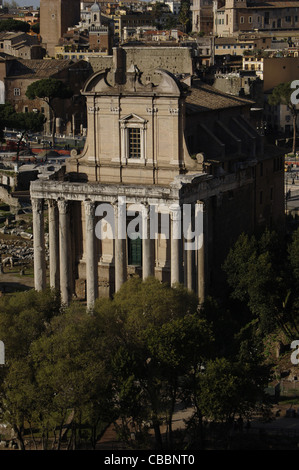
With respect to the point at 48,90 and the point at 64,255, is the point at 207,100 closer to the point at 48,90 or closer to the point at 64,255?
the point at 64,255

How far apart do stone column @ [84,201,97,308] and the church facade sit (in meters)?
0.05

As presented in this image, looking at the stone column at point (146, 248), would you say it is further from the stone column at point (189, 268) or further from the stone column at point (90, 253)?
the stone column at point (90, 253)

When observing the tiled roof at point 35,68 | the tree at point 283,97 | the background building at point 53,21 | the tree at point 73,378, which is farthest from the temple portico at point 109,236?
the background building at point 53,21

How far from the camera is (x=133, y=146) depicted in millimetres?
55156

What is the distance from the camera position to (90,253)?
177 ft

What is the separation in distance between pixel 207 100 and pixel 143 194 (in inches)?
367

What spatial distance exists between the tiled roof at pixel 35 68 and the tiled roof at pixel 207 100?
81.4m

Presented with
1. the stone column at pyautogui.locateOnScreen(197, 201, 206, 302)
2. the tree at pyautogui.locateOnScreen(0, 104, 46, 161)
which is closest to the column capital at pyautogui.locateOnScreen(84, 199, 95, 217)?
the stone column at pyautogui.locateOnScreen(197, 201, 206, 302)

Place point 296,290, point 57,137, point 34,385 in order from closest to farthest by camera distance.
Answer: point 34,385, point 296,290, point 57,137

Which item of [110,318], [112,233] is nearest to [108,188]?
[112,233]

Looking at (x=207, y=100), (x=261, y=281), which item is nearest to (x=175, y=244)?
(x=261, y=281)

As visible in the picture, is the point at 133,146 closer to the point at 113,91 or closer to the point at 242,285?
the point at 113,91

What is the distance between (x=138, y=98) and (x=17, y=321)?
1605 centimetres

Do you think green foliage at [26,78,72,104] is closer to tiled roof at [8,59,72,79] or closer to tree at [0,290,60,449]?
tiled roof at [8,59,72,79]
